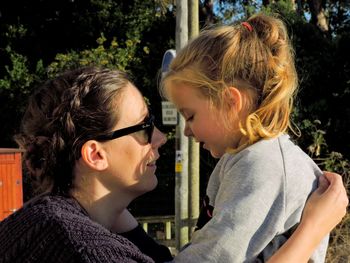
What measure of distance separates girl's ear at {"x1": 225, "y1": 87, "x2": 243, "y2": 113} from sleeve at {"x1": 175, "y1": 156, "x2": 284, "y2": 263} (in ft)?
0.79

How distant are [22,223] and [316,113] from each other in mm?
9841

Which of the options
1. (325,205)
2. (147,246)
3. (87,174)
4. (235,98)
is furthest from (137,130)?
(325,205)

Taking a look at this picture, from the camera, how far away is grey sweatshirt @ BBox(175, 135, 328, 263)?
145 centimetres

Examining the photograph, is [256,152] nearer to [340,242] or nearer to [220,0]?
[340,242]

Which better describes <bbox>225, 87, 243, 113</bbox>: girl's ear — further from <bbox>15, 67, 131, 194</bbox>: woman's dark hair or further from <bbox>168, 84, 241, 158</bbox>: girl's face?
<bbox>15, 67, 131, 194</bbox>: woman's dark hair

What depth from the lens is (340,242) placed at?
6.29 m

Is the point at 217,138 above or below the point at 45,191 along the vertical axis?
above

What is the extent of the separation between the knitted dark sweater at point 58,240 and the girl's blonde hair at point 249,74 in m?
0.56

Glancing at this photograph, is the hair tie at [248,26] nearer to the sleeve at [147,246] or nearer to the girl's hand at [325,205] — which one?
the girl's hand at [325,205]

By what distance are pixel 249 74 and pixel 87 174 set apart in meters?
0.63

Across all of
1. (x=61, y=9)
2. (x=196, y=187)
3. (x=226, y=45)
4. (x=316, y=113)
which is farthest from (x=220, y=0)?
(x=226, y=45)

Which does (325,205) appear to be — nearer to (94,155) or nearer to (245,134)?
(245,134)

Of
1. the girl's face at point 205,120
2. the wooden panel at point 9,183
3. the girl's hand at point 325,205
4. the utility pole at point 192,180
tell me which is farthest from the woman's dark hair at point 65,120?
the wooden panel at point 9,183

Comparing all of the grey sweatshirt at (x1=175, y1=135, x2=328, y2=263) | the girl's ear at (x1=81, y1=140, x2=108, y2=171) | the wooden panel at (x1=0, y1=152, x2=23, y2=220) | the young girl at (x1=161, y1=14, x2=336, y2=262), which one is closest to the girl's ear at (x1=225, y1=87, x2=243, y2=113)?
the young girl at (x1=161, y1=14, x2=336, y2=262)
